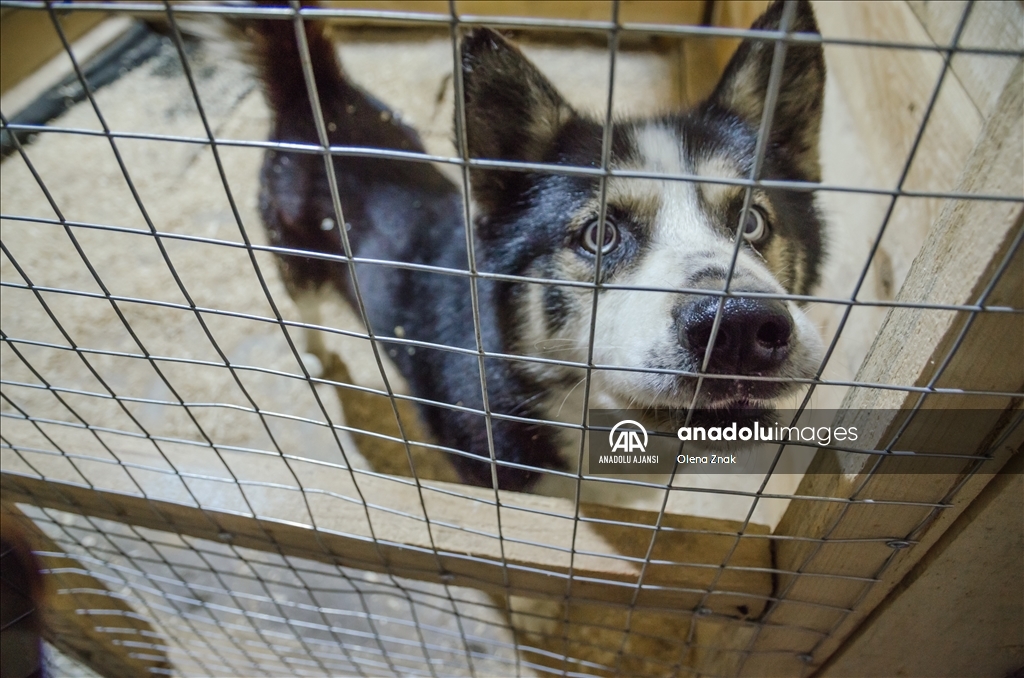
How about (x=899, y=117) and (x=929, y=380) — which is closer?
(x=929, y=380)

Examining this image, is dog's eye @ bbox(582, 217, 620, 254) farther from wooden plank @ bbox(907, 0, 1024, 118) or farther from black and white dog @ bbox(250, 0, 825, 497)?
wooden plank @ bbox(907, 0, 1024, 118)

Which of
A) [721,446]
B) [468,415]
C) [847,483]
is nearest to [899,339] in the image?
[847,483]

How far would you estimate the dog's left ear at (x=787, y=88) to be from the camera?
44.7 inches

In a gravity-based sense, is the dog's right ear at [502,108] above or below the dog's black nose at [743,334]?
above

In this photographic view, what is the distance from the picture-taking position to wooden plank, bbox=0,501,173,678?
1.41 m

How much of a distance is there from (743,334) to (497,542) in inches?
20.2

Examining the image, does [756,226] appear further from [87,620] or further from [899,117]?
[87,620]

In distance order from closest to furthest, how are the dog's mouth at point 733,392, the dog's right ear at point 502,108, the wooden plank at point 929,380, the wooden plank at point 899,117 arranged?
the wooden plank at point 929,380
the dog's mouth at point 733,392
the dog's right ear at point 502,108
the wooden plank at point 899,117

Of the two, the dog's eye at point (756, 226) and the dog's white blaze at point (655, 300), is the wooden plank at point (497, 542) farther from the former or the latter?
the dog's eye at point (756, 226)

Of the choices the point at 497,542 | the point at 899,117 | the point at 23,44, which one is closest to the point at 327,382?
the point at 497,542

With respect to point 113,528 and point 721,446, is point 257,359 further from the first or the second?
point 721,446

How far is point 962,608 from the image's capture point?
903 millimetres

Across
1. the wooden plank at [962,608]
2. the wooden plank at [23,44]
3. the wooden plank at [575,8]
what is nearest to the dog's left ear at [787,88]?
the wooden plank at [962,608]

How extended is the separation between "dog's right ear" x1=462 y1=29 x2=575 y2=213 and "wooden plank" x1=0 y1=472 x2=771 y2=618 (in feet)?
2.17
